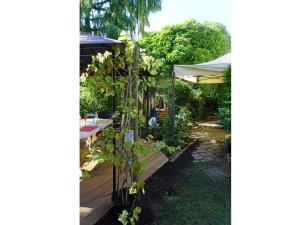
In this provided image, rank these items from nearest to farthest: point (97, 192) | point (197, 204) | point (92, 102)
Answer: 1. point (197, 204)
2. point (97, 192)
3. point (92, 102)

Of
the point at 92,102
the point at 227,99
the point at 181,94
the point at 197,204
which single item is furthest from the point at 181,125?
the point at 197,204

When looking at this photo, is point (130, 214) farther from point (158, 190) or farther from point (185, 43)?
point (185, 43)

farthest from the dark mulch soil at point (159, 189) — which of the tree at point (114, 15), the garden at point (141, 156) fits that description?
the tree at point (114, 15)

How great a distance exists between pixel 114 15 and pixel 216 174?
10.2 meters

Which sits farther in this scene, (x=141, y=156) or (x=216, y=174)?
(x=141, y=156)

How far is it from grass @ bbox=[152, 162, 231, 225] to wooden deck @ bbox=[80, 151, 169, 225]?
1.63ft

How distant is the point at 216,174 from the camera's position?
402 cm

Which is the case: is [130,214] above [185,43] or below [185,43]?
below

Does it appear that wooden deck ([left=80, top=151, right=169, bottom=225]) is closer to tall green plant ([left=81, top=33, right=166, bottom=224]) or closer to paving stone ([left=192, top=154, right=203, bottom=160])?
tall green plant ([left=81, top=33, right=166, bottom=224])
